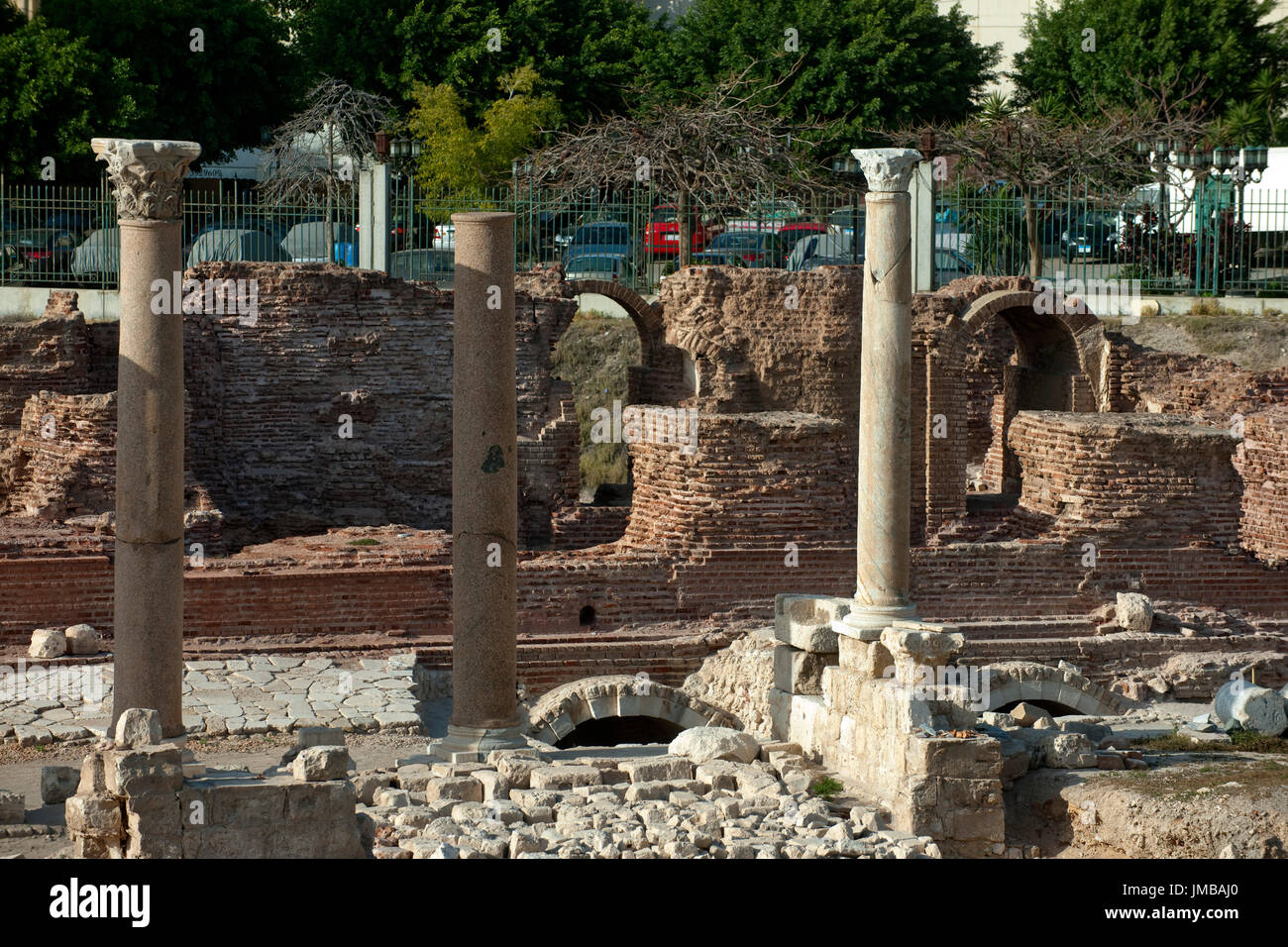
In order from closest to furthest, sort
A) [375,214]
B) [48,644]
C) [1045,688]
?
[48,644]
[1045,688]
[375,214]

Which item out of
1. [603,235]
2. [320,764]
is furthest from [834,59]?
[320,764]

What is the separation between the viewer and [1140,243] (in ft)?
95.6

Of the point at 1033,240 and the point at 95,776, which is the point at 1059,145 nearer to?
the point at 1033,240

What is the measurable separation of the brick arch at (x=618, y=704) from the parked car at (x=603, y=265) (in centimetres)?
1153

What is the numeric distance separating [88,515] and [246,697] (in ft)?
13.5

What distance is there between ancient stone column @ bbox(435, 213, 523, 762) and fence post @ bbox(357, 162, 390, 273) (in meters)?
13.1

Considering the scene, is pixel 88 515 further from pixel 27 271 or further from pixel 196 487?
pixel 27 271

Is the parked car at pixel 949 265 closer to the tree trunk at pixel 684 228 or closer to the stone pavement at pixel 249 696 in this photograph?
the tree trunk at pixel 684 228

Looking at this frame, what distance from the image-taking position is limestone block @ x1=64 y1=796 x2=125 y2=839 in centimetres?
1005

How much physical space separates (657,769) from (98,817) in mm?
3546

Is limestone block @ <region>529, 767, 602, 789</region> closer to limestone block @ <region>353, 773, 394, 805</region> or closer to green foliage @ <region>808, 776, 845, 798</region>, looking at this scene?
limestone block @ <region>353, 773, 394, 805</region>

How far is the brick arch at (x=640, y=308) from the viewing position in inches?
915

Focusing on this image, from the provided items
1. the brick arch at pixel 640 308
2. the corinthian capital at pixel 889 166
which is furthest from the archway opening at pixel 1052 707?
the brick arch at pixel 640 308
